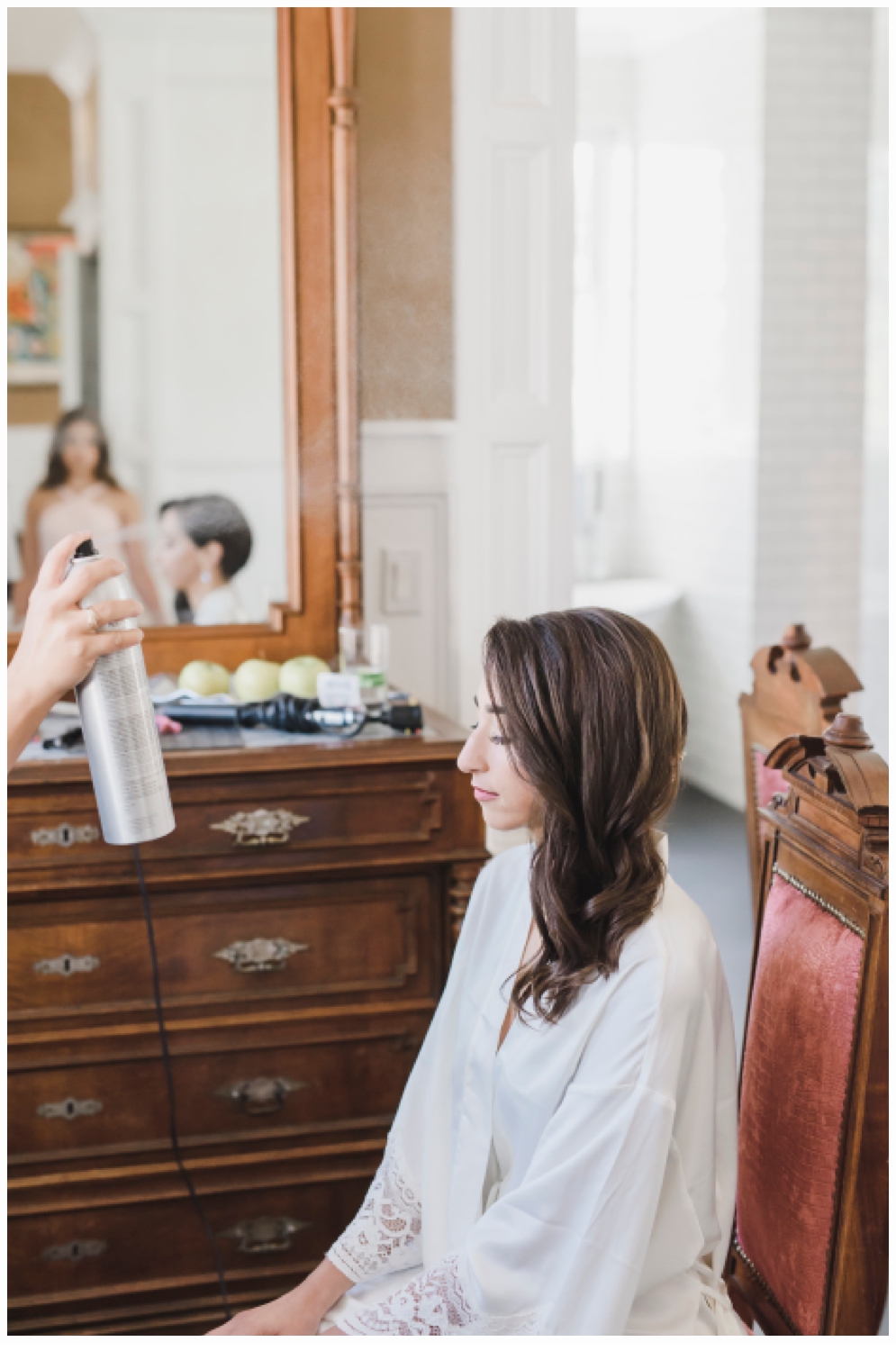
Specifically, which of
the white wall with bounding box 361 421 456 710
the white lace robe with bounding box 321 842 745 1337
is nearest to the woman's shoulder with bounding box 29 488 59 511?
the white wall with bounding box 361 421 456 710

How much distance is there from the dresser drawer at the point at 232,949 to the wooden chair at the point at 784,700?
1.73 ft

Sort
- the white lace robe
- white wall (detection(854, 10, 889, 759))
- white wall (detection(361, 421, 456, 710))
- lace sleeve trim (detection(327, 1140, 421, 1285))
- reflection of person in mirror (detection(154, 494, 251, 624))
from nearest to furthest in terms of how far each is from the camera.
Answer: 1. the white lace robe
2. lace sleeve trim (detection(327, 1140, 421, 1285))
3. reflection of person in mirror (detection(154, 494, 251, 624))
4. white wall (detection(361, 421, 456, 710))
5. white wall (detection(854, 10, 889, 759))

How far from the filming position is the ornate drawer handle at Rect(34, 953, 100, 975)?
182cm

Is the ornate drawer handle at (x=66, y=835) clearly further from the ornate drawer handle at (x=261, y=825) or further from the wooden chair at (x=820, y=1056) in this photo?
the wooden chair at (x=820, y=1056)

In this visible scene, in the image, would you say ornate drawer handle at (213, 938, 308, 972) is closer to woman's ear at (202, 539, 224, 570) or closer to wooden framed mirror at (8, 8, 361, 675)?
wooden framed mirror at (8, 8, 361, 675)

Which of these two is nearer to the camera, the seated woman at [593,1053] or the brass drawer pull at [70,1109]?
the seated woman at [593,1053]

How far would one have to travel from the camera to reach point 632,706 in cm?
111

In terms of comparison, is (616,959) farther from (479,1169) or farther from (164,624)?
(164,624)

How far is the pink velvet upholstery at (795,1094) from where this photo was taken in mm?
1149

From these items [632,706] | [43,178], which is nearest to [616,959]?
[632,706]

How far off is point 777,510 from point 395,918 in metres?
3.00

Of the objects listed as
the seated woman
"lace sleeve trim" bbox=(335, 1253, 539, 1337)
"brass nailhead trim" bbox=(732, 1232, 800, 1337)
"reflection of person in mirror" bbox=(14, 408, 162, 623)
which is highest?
"reflection of person in mirror" bbox=(14, 408, 162, 623)

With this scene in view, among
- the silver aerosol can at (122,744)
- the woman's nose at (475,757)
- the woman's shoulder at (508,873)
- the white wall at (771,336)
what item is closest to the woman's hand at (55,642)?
the silver aerosol can at (122,744)

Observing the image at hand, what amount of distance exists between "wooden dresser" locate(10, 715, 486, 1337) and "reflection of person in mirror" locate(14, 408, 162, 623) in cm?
52
